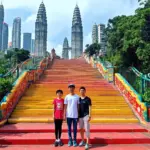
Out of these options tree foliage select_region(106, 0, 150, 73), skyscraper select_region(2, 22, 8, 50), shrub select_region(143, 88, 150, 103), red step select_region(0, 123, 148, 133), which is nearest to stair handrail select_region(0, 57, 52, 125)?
red step select_region(0, 123, 148, 133)

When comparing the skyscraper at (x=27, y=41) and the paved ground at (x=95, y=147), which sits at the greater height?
the skyscraper at (x=27, y=41)

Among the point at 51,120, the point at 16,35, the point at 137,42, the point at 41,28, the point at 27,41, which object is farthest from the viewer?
the point at 27,41

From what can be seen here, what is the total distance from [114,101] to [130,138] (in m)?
3.71

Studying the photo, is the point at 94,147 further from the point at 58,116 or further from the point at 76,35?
the point at 76,35

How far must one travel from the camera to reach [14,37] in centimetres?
13938

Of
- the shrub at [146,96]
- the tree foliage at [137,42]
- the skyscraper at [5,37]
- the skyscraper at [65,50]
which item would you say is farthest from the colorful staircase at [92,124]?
the skyscraper at [5,37]

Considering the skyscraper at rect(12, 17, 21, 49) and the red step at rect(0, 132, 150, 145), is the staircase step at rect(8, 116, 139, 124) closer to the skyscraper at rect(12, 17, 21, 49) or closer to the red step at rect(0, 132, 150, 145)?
the red step at rect(0, 132, 150, 145)

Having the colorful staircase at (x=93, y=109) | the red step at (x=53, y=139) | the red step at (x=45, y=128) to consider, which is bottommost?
the red step at (x=53, y=139)

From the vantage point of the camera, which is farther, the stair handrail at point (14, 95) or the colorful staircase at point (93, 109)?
the colorful staircase at point (93, 109)

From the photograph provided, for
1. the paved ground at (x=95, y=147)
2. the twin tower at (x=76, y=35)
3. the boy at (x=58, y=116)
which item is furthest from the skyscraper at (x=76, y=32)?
the paved ground at (x=95, y=147)

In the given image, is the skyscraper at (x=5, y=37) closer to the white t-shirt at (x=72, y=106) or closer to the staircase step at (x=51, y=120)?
the staircase step at (x=51, y=120)

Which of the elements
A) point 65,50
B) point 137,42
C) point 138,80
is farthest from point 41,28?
point 138,80

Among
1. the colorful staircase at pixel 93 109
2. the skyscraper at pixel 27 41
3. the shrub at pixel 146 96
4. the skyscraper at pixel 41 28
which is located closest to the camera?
the colorful staircase at pixel 93 109

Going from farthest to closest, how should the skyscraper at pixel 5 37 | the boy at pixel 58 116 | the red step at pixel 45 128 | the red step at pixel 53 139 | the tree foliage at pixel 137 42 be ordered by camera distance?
the skyscraper at pixel 5 37 < the tree foliage at pixel 137 42 < the red step at pixel 45 128 < the red step at pixel 53 139 < the boy at pixel 58 116
